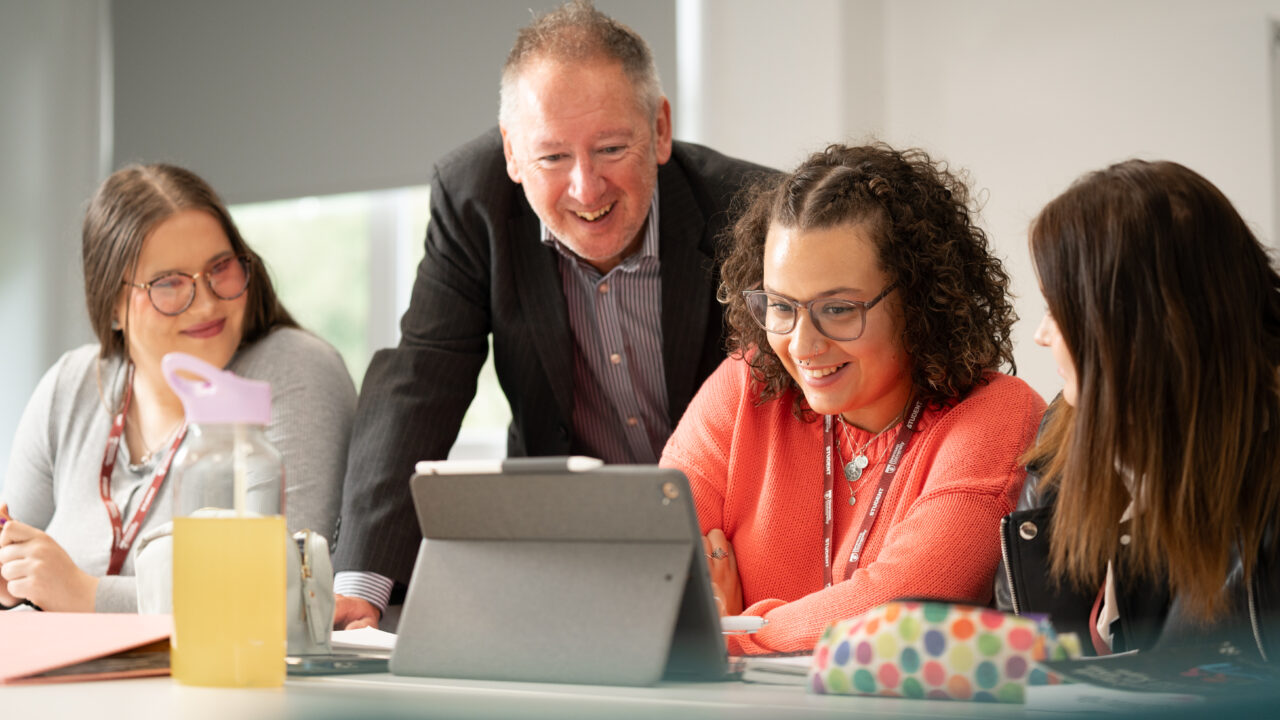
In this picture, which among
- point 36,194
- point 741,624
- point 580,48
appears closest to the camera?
point 741,624

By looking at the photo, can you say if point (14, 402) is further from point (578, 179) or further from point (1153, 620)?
point (1153, 620)

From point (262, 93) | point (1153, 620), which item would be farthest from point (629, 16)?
point (1153, 620)

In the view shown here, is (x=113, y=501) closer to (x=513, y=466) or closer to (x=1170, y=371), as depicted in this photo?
(x=513, y=466)

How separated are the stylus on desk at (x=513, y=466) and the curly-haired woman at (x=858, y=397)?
71 centimetres

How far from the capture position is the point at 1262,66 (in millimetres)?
3762

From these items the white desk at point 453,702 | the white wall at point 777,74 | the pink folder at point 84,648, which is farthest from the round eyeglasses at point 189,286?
the white wall at point 777,74

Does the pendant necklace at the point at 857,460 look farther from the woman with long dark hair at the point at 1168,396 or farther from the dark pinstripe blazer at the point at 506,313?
the dark pinstripe blazer at the point at 506,313

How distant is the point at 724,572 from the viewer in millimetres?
1820

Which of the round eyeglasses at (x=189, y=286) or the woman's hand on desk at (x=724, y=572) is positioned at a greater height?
the round eyeglasses at (x=189, y=286)

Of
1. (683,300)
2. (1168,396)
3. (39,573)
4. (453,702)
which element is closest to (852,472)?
(1168,396)

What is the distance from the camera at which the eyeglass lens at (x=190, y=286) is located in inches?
96.4

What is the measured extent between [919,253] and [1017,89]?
2608 millimetres

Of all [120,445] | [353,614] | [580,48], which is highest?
[580,48]

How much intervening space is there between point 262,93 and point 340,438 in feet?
10.1
